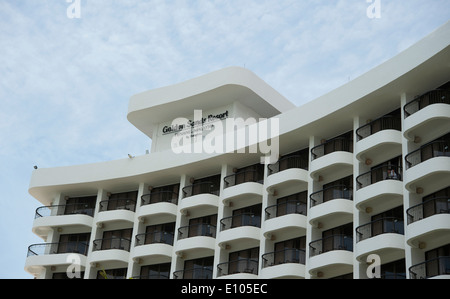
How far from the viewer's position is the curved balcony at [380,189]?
30781 mm

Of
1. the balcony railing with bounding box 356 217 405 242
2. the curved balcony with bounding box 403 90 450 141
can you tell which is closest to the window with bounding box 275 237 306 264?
the balcony railing with bounding box 356 217 405 242

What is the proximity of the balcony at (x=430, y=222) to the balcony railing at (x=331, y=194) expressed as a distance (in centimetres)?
508

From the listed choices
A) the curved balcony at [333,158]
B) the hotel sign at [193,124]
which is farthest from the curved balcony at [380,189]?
the hotel sign at [193,124]

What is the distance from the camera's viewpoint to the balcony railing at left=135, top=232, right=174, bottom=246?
40750 millimetres

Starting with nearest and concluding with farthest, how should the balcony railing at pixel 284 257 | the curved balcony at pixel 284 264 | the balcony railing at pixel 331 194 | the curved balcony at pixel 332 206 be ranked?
the curved balcony at pixel 332 206 < the curved balcony at pixel 284 264 < the balcony railing at pixel 331 194 < the balcony railing at pixel 284 257

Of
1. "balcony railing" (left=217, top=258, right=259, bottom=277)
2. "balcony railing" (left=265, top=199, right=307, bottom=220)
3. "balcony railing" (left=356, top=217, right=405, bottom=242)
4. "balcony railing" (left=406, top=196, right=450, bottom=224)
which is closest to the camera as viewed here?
"balcony railing" (left=406, top=196, right=450, bottom=224)

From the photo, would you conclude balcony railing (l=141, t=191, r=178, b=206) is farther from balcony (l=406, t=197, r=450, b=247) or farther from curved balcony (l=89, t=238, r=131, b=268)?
balcony (l=406, t=197, r=450, b=247)

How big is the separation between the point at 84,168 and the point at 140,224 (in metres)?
6.05

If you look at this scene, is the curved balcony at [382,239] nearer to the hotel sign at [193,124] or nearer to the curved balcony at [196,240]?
the curved balcony at [196,240]

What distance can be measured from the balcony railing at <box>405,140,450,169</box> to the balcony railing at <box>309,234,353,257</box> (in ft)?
17.1

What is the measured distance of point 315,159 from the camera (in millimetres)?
35656

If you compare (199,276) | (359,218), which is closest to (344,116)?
(359,218)

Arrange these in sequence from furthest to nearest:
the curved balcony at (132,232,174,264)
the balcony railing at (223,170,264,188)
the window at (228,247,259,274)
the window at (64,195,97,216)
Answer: the window at (64,195,97,216) → the curved balcony at (132,232,174,264) → the balcony railing at (223,170,264,188) → the window at (228,247,259,274)

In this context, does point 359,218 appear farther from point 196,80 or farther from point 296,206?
point 196,80
